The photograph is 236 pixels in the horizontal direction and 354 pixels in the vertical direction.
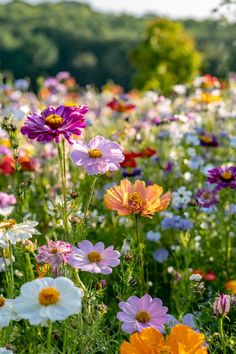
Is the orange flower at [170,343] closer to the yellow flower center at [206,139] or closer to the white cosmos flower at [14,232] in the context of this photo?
Answer: the white cosmos flower at [14,232]

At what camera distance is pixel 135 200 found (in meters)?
1.69

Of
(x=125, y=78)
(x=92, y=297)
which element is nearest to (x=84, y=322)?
(x=92, y=297)

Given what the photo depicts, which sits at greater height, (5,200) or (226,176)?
(226,176)

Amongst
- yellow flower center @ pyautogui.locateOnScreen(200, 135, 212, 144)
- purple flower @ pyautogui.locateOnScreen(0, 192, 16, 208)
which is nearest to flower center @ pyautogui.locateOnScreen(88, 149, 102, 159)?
purple flower @ pyautogui.locateOnScreen(0, 192, 16, 208)

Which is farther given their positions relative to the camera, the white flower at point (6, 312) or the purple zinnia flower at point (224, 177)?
the purple zinnia flower at point (224, 177)

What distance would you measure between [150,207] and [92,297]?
0.92ft

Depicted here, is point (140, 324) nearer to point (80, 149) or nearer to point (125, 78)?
point (80, 149)

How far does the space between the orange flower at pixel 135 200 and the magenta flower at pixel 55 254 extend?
21 centimetres

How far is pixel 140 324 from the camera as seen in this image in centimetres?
156

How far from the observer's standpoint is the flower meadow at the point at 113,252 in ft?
4.64

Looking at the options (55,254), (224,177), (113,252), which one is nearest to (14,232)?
(55,254)

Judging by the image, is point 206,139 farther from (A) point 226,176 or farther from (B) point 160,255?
(A) point 226,176

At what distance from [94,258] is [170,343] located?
1.20 ft

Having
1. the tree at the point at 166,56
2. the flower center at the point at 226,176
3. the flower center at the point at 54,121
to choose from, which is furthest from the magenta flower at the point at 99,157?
the tree at the point at 166,56
